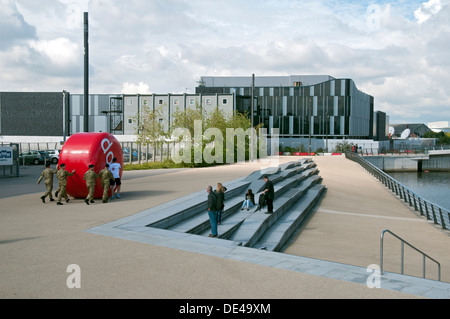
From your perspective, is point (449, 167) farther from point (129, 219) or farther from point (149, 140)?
point (129, 219)

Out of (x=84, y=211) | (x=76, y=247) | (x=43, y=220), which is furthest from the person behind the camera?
(x=84, y=211)

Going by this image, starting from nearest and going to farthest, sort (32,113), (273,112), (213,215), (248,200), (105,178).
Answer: (213,215) < (105,178) < (248,200) < (32,113) < (273,112)

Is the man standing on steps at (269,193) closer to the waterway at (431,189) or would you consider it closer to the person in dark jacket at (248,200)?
the person in dark jacket at (248,200)

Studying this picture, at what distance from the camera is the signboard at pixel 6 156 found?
76.4 feet

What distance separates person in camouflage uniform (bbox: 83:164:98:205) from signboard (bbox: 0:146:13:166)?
12415 millimetres

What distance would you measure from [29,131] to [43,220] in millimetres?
79662

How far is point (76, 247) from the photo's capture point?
8.41 meters

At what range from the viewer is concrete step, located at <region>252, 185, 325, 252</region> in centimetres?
1202

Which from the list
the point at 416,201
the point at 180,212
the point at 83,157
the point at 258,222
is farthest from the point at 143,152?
the point at 180,212

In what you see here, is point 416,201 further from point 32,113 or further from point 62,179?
point 32,113

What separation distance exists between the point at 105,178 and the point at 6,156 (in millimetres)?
12684

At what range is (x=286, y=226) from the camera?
1418 cm

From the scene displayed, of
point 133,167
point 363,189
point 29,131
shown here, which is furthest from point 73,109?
point 363,189
